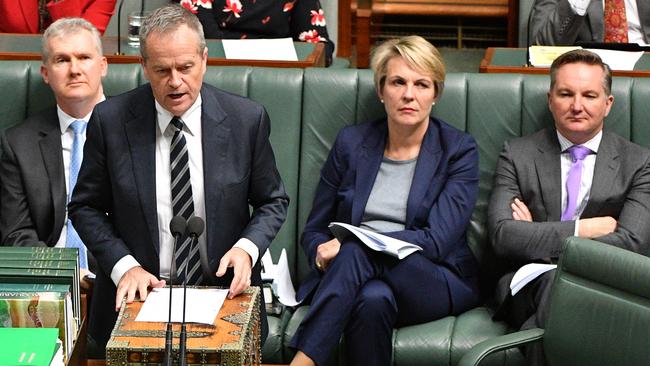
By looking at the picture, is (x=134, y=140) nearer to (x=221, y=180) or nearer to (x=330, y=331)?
(x=221, y=180)

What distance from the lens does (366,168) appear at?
373 centimetres

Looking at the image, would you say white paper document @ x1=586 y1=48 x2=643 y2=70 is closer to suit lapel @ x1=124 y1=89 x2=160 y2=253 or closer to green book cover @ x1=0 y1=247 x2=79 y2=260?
suit lapel @ x1=124 y1=89 x2=160 y2=253

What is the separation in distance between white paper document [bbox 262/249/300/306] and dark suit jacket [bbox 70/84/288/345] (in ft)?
2.05

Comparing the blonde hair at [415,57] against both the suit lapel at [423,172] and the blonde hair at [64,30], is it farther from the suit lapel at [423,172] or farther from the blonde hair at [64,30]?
the blonde hair at [64,30]

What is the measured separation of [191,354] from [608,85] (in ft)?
5.96

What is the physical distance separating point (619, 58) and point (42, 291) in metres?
2.50

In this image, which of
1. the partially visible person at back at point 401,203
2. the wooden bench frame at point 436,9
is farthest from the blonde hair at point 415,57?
the wooden bench frame at point 436,9

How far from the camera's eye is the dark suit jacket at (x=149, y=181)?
3.08 metres

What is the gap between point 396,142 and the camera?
3770 mm

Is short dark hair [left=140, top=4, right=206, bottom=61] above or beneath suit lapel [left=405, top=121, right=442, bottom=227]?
above

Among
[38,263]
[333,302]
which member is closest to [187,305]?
[38,263]

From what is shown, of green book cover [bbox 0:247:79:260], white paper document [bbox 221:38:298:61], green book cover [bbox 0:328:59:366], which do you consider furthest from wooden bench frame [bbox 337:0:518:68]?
green book cover [bbox 0:328:59:366]

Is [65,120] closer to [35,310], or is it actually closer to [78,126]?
[78,126]

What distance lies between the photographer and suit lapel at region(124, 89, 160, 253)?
121 inches
